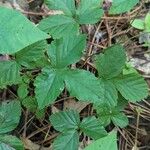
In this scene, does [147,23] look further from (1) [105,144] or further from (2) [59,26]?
(1) [105,144]

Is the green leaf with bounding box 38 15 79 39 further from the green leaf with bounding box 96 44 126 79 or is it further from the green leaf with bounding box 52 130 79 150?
the green leaf with bounding box 52 130 79 150

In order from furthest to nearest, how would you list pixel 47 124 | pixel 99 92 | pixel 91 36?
1. pixel 91 36
2. pixel 47 124
3. pixel 99 92

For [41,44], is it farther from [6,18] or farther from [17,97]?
[6,18]

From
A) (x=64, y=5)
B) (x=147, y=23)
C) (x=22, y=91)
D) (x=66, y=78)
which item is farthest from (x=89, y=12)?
(x=147, y=23)

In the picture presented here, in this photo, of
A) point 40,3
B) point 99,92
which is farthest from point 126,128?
point 40,3

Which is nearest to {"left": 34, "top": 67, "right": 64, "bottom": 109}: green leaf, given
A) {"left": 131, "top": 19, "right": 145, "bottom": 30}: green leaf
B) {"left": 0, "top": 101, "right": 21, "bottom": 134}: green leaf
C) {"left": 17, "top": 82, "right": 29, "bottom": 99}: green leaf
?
{"left": 0, "top": 101, "right": 21, "bottom": 134}: green leaf

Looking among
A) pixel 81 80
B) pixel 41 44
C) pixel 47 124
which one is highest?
pixel 41 44

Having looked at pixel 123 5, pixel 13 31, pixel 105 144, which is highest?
pixel 13 31
